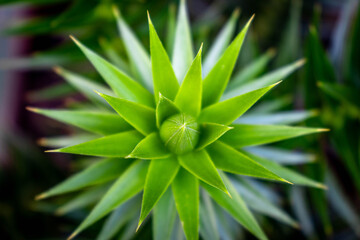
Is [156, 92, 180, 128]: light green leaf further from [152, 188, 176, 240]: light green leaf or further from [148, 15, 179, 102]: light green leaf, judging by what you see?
[152, 188, 176, 240]: light green leaf

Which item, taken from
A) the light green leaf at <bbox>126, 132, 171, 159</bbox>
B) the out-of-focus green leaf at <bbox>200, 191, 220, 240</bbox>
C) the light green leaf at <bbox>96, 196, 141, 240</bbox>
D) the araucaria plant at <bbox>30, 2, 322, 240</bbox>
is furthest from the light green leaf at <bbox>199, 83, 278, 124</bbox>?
the light green leaf at <bbox>96, 196, 141, 240</bbox>

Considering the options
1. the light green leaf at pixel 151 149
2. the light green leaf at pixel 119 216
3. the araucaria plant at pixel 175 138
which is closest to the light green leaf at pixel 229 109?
the araucaria plant at pixel 175 138

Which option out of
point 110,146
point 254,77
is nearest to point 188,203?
point 110,146

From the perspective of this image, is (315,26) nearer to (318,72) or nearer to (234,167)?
(318,72)

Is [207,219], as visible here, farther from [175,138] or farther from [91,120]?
[91,120]

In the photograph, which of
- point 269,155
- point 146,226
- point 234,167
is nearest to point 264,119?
point 269,155

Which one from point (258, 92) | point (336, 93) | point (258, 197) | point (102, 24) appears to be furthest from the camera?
point (102, 24)
